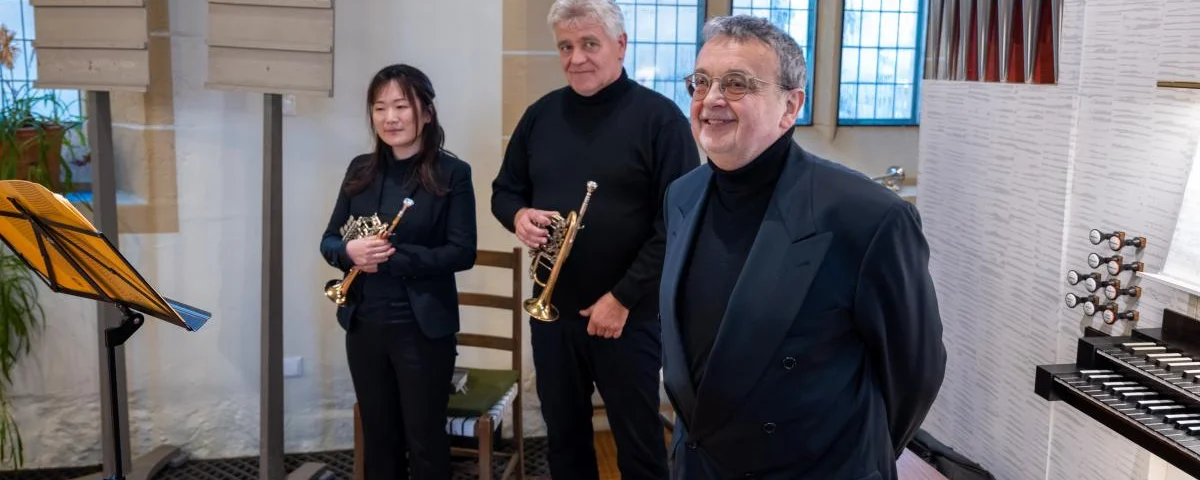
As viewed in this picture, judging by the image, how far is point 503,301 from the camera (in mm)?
3760

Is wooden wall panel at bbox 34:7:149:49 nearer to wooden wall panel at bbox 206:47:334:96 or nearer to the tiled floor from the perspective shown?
wooden wall panel at bbox 206:47:334:96

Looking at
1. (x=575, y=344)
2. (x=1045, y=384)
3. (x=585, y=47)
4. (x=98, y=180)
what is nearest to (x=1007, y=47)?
(x=1045, y=384)

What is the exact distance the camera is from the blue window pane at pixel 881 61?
496cm

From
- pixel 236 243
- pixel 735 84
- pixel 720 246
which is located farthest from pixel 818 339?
pixel 236 243

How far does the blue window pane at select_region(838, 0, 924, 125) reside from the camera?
496 cm

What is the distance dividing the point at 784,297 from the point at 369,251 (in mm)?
1556

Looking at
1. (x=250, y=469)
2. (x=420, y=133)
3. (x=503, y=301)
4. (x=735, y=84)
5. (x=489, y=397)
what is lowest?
(x=250, y=469)

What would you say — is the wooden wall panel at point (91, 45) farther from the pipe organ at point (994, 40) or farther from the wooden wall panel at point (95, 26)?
the pipe organ at point (994, 40)

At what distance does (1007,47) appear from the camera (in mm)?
3252

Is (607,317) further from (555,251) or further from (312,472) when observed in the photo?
(312,472)

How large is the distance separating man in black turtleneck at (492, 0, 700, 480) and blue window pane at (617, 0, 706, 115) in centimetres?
158

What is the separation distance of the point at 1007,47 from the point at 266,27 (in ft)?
7.60

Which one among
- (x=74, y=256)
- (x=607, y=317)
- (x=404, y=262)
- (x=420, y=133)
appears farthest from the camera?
(x=420, y=133)

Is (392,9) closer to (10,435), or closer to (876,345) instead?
(10,435)
